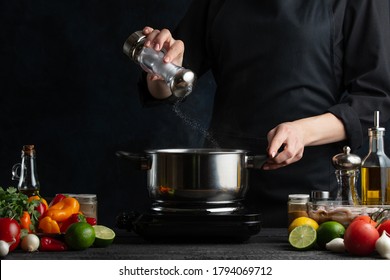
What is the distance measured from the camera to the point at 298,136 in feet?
7.18

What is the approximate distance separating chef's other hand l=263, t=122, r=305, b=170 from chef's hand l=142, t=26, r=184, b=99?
1.12ft

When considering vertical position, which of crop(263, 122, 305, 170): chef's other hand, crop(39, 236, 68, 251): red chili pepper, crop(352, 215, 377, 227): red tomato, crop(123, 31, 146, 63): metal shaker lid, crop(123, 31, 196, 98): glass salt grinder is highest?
crop(123, 31, 146, 63): metal shaker lid

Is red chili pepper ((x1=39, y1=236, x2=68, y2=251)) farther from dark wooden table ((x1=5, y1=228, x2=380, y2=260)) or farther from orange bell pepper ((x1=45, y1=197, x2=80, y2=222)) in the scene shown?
orange bell pepper ((x1=45, y1=197, x2=80, y2=222))

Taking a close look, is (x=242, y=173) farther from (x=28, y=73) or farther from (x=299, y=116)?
(x=28, y=73)

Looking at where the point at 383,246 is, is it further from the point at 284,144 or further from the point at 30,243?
the point at 30,243

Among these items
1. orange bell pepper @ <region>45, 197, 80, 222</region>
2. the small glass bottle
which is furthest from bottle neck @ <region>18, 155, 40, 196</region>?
orange bell pepper @ <region>45, 197, 80, 222</region>

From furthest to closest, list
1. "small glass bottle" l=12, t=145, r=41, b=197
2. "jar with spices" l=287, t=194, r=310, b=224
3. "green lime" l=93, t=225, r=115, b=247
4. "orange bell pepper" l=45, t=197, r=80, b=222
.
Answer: "small glass bottle" l=12, t=145, r=41, b=197 → "jar with spices" l=287, t=194, r=310, b=224 → "orange bell pepper" l=45, t=197, r=80, b=222 → "green lime" l=93, t=225, r=115, b=247

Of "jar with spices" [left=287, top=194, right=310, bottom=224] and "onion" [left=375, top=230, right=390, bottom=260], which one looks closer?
"onion" [left=375, top=230, right=390, bottom=260]

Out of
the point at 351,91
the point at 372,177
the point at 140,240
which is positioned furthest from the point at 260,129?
the point at 140,240

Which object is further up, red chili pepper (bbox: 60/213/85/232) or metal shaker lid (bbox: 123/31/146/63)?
metal shaker lid (bbox: 123/31/146/63)

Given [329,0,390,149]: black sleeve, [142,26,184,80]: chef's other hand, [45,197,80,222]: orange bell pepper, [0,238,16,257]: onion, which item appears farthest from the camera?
[329,0,390,149]: black sleeve

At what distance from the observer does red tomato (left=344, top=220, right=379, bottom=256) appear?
1612mm

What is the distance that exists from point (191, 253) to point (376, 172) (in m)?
0.66

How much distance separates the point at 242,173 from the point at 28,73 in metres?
2.31
